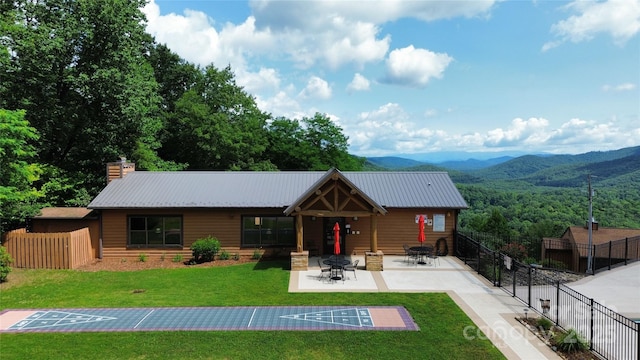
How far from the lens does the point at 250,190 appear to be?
22609 millimetres

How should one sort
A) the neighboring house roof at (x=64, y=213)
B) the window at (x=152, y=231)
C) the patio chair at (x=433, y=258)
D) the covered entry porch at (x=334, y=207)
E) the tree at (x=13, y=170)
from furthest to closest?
1. the window at (x=152, y=231)
2. the neighboring house roof at (x=64, y=213)
3. the patio chair at (x=433, y=258)
4. the covered entry porch at (x=334, y=207)
5. the tree at (x=13, y=170)

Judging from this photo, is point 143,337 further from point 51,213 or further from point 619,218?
point 619,218

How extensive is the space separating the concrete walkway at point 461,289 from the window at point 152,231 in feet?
24.8

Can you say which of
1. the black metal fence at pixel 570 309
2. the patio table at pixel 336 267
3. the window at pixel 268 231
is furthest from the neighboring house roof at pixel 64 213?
the black metal fence at pixel 570 309

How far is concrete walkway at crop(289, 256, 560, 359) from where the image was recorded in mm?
10672

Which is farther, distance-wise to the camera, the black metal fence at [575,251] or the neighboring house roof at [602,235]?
the neighboring house roof at [602,235]

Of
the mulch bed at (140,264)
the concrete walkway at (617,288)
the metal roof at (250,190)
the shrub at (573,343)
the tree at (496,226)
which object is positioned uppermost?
the metal roof at (250,190)

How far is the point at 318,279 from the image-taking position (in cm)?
1702

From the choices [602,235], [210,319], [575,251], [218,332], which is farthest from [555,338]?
[602,235]

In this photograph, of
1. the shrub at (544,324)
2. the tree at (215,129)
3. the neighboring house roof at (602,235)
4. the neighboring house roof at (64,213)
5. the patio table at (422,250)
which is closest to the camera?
the shrub at (544,324)

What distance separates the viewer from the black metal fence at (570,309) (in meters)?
10.1

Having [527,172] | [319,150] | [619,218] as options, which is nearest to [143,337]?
[319,150]

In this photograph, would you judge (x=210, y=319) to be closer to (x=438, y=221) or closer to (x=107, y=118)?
(x=438, y=221)

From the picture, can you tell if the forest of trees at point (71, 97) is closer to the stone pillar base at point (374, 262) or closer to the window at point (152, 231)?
the window at point (152, 231)
